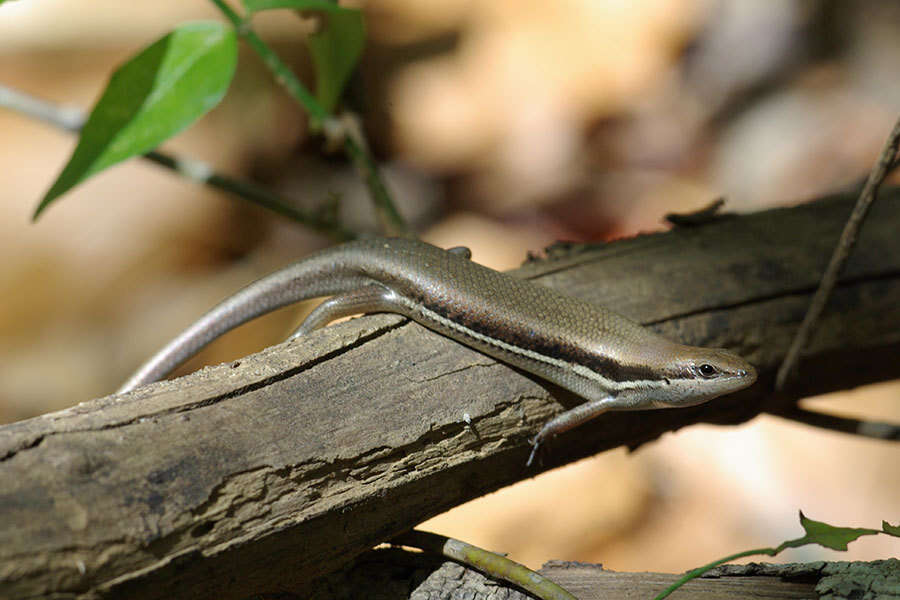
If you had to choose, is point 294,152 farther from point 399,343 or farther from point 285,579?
point 285,579

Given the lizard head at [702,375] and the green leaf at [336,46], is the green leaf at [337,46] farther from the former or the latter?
the lizard head at [702,375]

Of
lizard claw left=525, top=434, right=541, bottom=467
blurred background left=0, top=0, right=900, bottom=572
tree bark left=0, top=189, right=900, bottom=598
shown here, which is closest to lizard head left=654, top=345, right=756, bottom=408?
tree bark left=0, top=189, right=900, bottom=598

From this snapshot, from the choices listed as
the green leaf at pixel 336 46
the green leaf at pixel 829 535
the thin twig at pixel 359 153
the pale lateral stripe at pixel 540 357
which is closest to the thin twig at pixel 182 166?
the thin twig at pixel 359 153

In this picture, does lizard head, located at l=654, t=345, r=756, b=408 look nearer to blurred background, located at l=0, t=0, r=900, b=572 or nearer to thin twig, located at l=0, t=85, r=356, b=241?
thin twig, located at l=0, t=85, r=356, b=241

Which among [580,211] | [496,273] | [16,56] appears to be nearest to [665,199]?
[580,211]

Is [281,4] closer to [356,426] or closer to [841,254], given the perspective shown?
[356,426]

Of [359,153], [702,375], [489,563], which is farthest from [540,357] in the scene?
[359,153]
